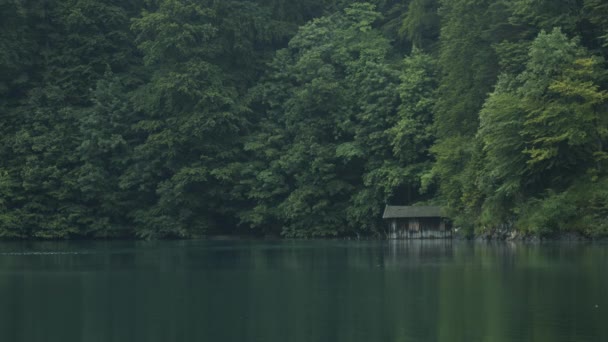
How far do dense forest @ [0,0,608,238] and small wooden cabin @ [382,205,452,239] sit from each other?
1.35 meters

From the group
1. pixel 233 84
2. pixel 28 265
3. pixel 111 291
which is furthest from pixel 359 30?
pixel 111 291

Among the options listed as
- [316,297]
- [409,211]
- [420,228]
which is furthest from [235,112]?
[316,297]

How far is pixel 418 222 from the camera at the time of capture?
188 ft

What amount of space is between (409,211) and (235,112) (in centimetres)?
1355

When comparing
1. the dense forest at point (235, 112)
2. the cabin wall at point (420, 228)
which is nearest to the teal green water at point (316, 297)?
the cabin wall at point (420, 228)

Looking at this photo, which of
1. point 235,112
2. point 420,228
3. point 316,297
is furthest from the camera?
point 235,112

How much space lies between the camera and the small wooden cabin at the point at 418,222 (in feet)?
186

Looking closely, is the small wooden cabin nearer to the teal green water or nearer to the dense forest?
the dense forest

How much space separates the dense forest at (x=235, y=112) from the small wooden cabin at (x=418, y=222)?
53.0 inches

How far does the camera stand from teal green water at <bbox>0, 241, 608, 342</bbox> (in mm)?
19891

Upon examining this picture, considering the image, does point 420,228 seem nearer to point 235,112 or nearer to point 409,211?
point 409,211

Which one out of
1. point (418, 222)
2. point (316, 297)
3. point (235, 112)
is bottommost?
point (316, 297)

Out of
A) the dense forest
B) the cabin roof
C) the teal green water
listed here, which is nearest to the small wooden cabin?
the cabin roof

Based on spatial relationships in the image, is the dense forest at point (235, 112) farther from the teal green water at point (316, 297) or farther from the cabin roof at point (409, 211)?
the teal green water at point (316, 297)
